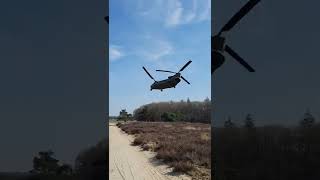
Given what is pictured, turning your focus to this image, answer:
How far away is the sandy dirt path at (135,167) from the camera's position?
18.2m

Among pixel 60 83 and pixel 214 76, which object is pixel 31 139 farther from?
pixel 214 76

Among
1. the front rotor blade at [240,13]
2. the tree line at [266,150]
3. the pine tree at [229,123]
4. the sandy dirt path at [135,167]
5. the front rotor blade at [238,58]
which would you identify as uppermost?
the front rotor blade at [240,13]

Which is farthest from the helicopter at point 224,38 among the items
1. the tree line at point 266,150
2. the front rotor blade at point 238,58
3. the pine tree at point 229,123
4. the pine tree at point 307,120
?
the pine tree at point 307,120

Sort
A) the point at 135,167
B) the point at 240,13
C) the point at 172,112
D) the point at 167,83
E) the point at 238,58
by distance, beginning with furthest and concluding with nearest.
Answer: the point at 172,112
the point at 167,83
the point at 135,167
the point at 238,58
the point at 240,13

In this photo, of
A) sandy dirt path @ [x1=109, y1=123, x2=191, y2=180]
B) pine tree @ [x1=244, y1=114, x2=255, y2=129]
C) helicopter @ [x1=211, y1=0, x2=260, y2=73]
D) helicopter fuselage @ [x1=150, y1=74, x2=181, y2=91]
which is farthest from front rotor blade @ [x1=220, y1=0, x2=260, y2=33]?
helicopter fuselage @ [x1=150, y1=74, x2=181, y2=91]

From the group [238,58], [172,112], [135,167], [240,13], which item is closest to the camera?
[240,13]

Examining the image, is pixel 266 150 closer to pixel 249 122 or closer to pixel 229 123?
pixel 249 122

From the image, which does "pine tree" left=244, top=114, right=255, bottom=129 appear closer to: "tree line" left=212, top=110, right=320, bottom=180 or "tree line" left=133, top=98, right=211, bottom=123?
"tree line" left=212, top=110, right=320, bottom=180

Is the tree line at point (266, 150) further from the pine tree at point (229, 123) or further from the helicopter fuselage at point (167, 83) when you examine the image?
the helicopter fuselage at point (167, 83)

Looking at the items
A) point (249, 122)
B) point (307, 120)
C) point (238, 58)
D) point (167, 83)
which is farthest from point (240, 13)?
point (167, 83)

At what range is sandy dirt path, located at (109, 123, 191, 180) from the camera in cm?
1820

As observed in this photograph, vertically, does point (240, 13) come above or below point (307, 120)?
above

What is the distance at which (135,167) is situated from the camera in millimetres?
19969

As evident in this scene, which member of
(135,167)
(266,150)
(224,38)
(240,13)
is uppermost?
(240,13)
